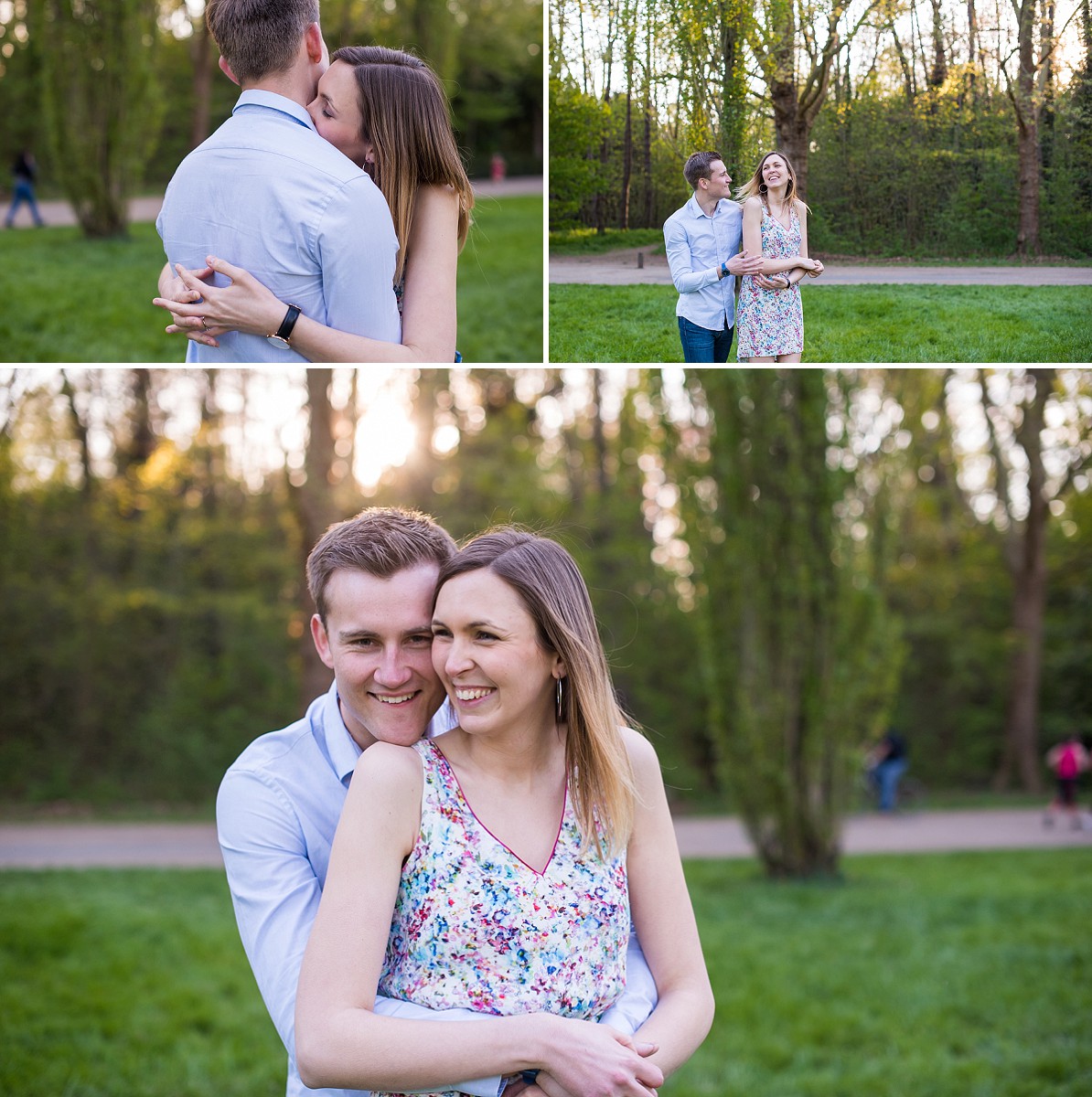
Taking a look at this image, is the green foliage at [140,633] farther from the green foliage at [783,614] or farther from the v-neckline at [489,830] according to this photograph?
the v-neckline at [489,830]

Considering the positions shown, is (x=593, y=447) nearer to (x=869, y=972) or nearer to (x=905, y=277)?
(x=869, y=972)

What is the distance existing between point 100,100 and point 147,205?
3.24ft

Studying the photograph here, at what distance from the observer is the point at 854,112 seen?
359cm

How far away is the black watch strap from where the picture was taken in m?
2.27

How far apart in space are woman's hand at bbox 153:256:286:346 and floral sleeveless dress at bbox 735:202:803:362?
1.87 m

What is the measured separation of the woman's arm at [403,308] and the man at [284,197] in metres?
0.03

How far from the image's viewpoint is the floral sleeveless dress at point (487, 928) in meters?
1.55

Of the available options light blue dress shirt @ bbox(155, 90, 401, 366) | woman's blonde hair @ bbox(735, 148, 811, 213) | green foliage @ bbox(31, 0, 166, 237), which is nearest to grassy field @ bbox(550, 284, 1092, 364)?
woman's blonde hair @ bbox(735, 148, 811, 213)

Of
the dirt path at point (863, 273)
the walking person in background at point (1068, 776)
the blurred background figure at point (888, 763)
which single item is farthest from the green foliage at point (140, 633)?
the dirt path at point (863, 273)

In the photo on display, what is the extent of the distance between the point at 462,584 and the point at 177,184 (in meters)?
1.17

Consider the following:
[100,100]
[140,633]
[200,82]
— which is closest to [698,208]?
[200,82]

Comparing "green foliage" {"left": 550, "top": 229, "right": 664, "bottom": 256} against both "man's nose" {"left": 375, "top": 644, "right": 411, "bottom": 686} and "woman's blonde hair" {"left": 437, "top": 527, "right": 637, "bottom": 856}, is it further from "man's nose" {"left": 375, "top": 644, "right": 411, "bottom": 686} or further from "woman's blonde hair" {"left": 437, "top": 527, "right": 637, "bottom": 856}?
"man's nose" {"left": 375, "top": 644, "right": 411, "bottom": 686}

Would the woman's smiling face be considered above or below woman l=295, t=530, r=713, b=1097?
above

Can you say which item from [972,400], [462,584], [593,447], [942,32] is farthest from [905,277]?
[972,400]
